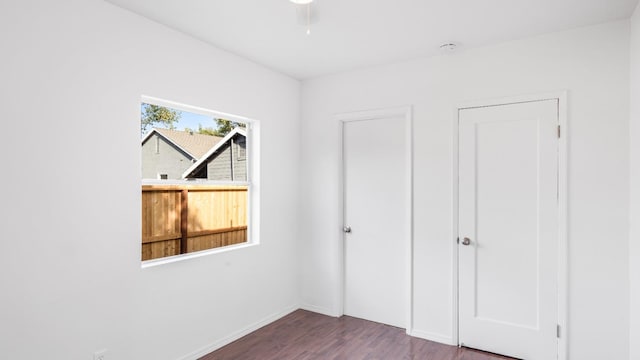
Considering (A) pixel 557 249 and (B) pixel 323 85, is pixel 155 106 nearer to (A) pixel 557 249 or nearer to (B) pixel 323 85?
(B) pixel 323 85

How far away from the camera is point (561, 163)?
2.90 metres

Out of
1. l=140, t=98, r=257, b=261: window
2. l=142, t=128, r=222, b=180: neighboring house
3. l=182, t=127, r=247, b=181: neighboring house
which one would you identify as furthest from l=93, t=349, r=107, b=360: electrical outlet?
l=182, t=127, r=247, b=181: neighboring house

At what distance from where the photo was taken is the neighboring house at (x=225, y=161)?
3258 millimetres

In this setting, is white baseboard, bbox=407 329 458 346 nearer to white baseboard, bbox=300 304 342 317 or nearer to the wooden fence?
white baseboard, bbox=300 304 342 317

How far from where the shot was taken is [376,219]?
12.8 feet

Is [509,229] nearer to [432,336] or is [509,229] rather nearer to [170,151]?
[432,336]

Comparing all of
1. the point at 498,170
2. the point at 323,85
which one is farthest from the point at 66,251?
the point at 498,170

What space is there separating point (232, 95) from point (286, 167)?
3.42 feet

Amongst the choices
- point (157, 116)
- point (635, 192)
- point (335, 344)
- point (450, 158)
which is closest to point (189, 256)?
point (157, 116)

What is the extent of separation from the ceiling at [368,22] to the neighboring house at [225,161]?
2.69 feet

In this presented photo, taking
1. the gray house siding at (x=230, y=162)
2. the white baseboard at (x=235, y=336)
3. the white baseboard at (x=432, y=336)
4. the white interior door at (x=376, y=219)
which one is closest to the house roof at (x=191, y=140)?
the gray house siding at (x=230, y=162)

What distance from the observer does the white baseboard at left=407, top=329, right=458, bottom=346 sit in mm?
3359

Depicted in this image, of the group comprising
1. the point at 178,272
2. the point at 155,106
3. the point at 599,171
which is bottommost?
the point at 178,272

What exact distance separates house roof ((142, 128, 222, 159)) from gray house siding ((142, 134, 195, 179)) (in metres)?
0.04
